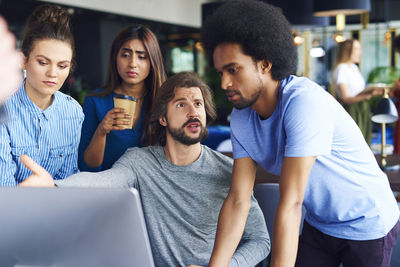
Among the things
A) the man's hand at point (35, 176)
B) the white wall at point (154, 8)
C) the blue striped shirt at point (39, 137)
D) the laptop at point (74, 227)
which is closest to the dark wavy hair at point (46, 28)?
the blue striped shirt at point (39, 137)

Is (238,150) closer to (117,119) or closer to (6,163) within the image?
(117,119)

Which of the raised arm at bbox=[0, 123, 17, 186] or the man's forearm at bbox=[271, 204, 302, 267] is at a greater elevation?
the raised arm at bbox=[0, 123, 17, 186]

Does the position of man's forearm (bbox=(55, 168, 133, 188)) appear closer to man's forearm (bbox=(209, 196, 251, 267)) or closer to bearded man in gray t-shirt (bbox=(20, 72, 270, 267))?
bearded man in gray t-shirt (bbox=(20, 72, 270, 267))

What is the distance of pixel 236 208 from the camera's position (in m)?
1.50

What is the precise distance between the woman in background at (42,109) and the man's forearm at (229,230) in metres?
0.71

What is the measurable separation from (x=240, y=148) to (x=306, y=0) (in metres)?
3.31

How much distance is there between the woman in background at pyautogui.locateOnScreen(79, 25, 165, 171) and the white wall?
5821mm

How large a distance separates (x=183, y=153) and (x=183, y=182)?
0.39 ft

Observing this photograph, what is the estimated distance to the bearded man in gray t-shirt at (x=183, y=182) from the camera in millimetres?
1694

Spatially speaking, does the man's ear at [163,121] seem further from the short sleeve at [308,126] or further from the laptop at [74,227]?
the laptop at [74,227]

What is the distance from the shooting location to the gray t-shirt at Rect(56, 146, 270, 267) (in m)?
1.69

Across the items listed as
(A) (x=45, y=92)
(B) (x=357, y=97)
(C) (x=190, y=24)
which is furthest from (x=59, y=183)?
(C) (x=190, y=24)

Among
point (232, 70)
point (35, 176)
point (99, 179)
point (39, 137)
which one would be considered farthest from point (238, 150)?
point (39, 137)

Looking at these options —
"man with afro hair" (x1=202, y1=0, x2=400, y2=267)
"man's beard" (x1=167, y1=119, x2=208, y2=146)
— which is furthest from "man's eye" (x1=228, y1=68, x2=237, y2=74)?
"man's beard" (x1=167, y1=119, x2=208, y2=146)
